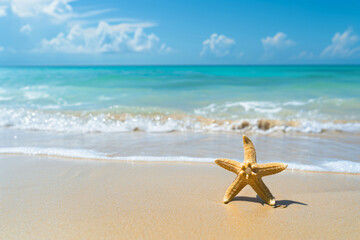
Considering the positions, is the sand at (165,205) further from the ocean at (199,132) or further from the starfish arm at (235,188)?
the ocean at (199,132)

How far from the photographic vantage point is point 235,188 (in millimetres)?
3002

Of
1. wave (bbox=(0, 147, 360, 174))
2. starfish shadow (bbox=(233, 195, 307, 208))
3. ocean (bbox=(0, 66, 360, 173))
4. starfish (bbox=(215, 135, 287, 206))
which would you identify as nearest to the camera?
starfish (bbox=(215, 135, 287, 206))

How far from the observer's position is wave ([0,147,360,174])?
4.42 meters

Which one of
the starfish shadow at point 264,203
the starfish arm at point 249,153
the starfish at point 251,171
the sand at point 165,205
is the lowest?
the sand at point 165,205

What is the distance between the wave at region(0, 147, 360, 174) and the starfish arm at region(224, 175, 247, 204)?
1.65m

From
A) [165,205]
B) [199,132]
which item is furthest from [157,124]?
[165,205]

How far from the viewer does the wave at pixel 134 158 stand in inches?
174

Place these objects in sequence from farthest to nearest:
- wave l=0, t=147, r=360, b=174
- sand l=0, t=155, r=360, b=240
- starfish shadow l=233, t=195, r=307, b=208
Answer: wave l=0, t=147, r=360, b=174 → starfish shadow l=233, t=195, r=307, b=208 → sand l=0, t=155, r=360, b=240

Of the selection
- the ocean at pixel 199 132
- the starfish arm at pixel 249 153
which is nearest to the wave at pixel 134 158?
the ocean at pixel 199 132

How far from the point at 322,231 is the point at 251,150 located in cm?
88

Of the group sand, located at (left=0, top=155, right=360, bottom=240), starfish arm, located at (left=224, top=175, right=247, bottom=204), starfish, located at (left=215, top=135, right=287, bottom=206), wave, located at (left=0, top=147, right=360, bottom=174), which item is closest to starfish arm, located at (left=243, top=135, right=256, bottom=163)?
starfish, located at (left=215, top=135, right=287, bottom=206)

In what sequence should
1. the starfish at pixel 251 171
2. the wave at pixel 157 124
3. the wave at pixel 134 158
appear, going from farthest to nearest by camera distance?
the wave at pixel 157 124, the wave at pixel 134 158, the starfish at pixel 251 171

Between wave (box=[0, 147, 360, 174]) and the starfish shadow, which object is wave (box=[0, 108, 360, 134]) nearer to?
wave (box=[0, 147, 360, 174])

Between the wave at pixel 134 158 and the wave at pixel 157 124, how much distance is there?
2385 mm
